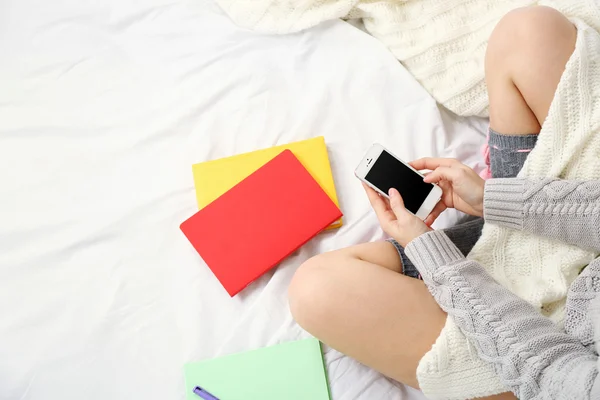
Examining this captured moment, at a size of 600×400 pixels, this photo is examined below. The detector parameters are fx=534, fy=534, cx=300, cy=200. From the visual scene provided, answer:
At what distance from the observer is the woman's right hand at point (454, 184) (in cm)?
75

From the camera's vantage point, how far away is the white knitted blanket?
0.66m

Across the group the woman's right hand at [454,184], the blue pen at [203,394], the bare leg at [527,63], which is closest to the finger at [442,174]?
the woman's right hand at [454,184]

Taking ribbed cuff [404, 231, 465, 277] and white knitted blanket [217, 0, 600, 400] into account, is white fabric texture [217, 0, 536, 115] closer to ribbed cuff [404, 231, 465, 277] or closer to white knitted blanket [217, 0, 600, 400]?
white knitted blanket [217, 0, 600, 400]

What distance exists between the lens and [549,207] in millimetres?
682

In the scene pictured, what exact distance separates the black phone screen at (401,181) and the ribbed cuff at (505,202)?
92 mm

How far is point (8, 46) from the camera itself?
98 cm

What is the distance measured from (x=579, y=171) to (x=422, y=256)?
0.80 ft

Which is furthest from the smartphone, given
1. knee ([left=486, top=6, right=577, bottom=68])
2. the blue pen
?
the blue pen

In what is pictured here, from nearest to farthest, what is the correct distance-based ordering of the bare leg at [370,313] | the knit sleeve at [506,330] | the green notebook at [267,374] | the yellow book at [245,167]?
1. the knit sleeve at [506,330]
2. the bare leg at [370,313]
3. the green notebook at [267,374]
4. the yellow book at [245,167]

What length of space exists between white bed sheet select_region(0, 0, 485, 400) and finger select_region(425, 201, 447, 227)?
94mm

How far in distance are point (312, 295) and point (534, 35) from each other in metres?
0.48

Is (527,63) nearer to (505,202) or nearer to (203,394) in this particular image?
(505,202)

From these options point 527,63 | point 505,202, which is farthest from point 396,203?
point 527,63

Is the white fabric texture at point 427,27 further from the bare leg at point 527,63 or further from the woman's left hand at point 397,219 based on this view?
the woman's left hand at point 397,219
